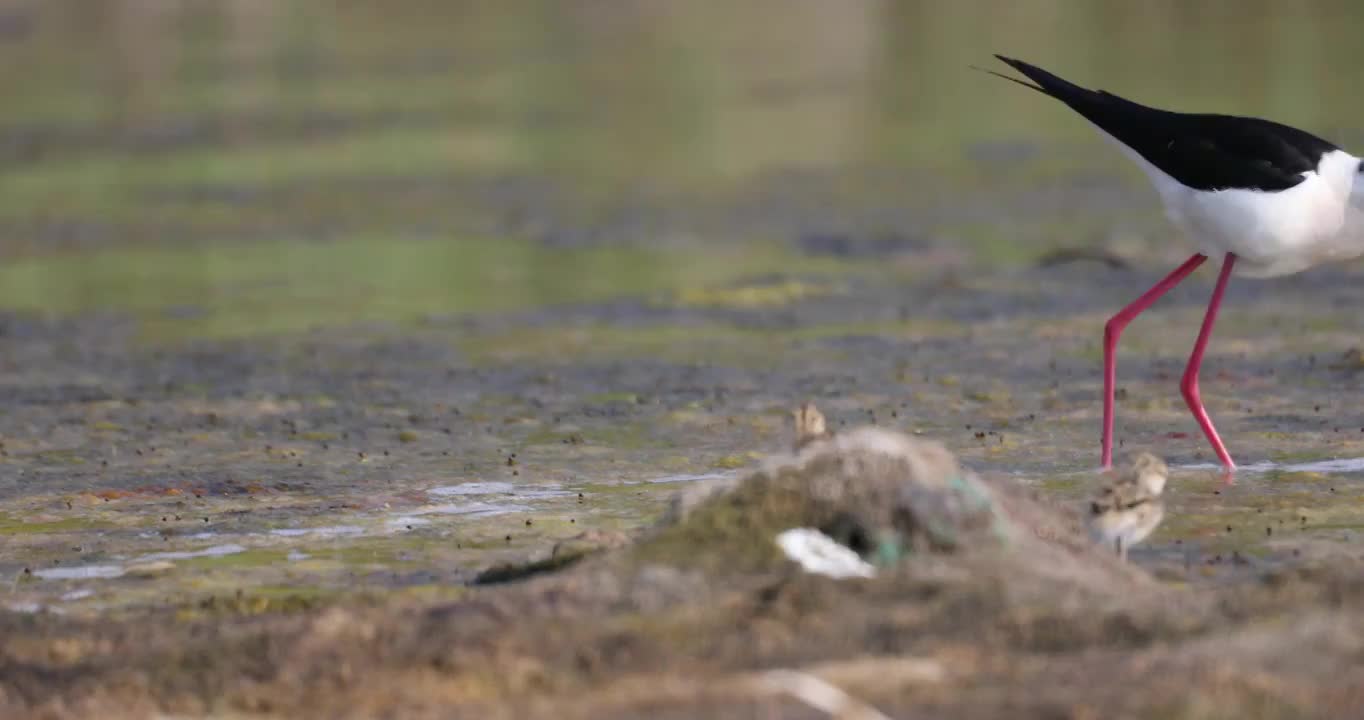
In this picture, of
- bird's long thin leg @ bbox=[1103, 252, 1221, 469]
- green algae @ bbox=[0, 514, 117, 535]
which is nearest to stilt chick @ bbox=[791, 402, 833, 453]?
bird's long thin leg @ bbox=[1103, 252, 1221, 469]

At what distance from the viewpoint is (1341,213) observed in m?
7.46

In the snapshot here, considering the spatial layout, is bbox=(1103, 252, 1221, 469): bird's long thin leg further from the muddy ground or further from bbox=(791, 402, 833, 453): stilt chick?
bbox=(791, 402, 833, 453): stilt chick

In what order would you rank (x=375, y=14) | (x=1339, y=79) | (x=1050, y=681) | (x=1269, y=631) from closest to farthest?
(x=1050, y=681) < (x=1269, y=631) < (x=1339, y=79) < (x=375, y=14)

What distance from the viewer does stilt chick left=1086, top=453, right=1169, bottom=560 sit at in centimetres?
617

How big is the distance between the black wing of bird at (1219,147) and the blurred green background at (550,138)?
16.6 feet

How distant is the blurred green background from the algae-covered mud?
8cm

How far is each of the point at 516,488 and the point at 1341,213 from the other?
2.93 m

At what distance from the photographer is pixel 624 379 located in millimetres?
10000

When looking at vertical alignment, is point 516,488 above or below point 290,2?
below

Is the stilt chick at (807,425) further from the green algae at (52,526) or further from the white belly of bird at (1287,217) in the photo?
the green algae at (52,526)

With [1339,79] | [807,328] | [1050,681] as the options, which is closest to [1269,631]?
[1050,681]

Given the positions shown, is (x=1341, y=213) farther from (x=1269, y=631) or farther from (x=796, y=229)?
(x=796, y=229)

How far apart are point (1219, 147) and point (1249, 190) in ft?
0.65

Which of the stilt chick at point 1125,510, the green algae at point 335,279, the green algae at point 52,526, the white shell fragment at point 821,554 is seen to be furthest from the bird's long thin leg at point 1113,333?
the green algae at point 335,279
